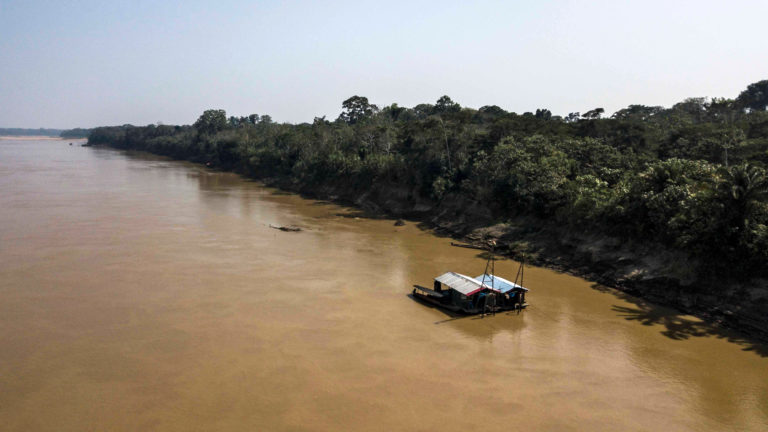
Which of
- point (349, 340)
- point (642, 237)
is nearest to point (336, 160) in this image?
point (642, 237)

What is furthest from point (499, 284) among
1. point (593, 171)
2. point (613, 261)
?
point (593, 171)

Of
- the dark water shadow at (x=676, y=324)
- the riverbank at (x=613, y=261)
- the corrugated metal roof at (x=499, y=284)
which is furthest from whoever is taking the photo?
the corrugated metal roof at (x=499, y=284)

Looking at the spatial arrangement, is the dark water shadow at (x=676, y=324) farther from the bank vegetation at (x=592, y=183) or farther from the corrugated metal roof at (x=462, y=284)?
the corrugated metal roof at (x=462, y=284)

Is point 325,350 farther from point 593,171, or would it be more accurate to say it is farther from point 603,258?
point 593,171

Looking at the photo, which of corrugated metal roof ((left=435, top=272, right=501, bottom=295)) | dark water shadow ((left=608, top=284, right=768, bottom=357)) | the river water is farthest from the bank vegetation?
corrugated metal roof ((left=435, top=272, right=501, bottom=295))

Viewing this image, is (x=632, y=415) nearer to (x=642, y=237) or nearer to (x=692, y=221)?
(x=692, y=221)

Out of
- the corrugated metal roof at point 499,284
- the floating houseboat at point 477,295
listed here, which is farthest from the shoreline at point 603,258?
the floating houseboat at point 477,295
